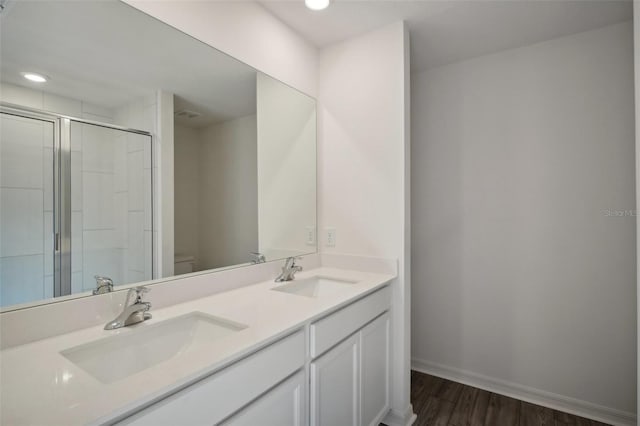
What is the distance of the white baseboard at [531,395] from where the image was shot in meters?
1.87

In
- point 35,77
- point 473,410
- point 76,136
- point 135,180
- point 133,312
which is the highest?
point 35,77

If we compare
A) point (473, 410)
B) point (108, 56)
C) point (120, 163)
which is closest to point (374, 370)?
point (473, 410)

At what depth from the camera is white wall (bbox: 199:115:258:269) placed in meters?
1.50

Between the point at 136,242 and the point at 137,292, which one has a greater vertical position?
the point at 136,242

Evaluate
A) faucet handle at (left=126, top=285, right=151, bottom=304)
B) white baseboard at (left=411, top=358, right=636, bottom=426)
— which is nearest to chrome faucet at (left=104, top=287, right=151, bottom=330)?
faucet handle at (left=126, top=285, right=151, bottom=304)

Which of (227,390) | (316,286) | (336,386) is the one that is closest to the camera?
(227,390)

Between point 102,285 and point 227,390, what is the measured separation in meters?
0.60

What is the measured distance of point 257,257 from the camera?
5.80ft

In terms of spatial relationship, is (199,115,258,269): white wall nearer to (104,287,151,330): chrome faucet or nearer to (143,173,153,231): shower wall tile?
(143,173,153,231): shower wall tile

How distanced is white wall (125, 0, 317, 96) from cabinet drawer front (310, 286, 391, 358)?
135cm

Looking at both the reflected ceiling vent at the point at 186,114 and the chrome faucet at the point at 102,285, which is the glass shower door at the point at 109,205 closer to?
the chrome faucet at the point at 102,285

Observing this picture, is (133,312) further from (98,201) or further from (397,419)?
(397,419)

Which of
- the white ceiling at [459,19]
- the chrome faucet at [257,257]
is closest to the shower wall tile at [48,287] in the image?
the chrome faucet at [257,257]

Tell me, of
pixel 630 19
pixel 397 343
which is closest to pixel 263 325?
pixel 397 343
